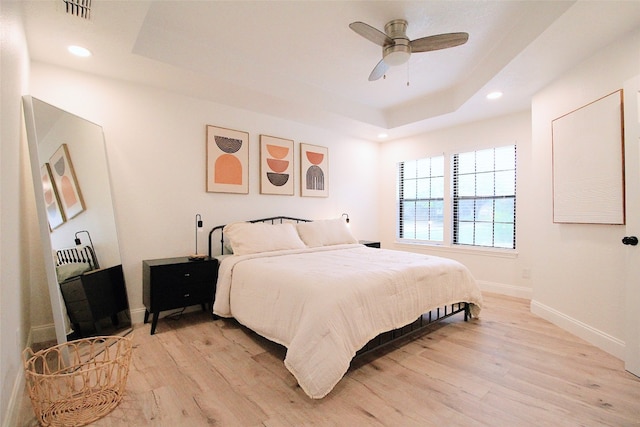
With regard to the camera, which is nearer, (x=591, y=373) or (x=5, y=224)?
(x=5, y=224)

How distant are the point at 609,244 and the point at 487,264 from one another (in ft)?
6.32

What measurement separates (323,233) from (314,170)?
46.2 inches

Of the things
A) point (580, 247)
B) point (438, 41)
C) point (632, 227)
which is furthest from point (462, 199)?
point (438, 41)

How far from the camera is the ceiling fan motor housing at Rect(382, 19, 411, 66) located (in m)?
2.40

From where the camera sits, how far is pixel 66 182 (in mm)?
2408

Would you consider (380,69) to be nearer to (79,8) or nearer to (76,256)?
(79,8)

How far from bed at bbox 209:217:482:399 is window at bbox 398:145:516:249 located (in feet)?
5.57

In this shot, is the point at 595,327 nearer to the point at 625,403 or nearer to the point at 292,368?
the point at 625,403

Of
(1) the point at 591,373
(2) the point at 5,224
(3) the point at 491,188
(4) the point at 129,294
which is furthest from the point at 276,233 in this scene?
(3) the point at 491,188

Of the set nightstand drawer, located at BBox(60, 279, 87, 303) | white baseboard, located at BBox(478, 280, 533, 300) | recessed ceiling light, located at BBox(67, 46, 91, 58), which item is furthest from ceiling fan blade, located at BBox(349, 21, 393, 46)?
white baseboard, located at BBox(478, 280, 533, 300)

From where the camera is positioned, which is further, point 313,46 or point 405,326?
point 313,46

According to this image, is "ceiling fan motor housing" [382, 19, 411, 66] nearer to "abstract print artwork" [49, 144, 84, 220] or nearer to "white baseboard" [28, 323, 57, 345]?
"abstract print artwork" [49, 144, 84, 220]

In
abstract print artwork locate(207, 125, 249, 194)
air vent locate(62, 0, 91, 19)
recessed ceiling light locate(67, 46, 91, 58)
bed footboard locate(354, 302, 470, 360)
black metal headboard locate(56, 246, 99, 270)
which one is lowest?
bed footboard locate(354, 302, 470, 360)

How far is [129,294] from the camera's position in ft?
9.93
